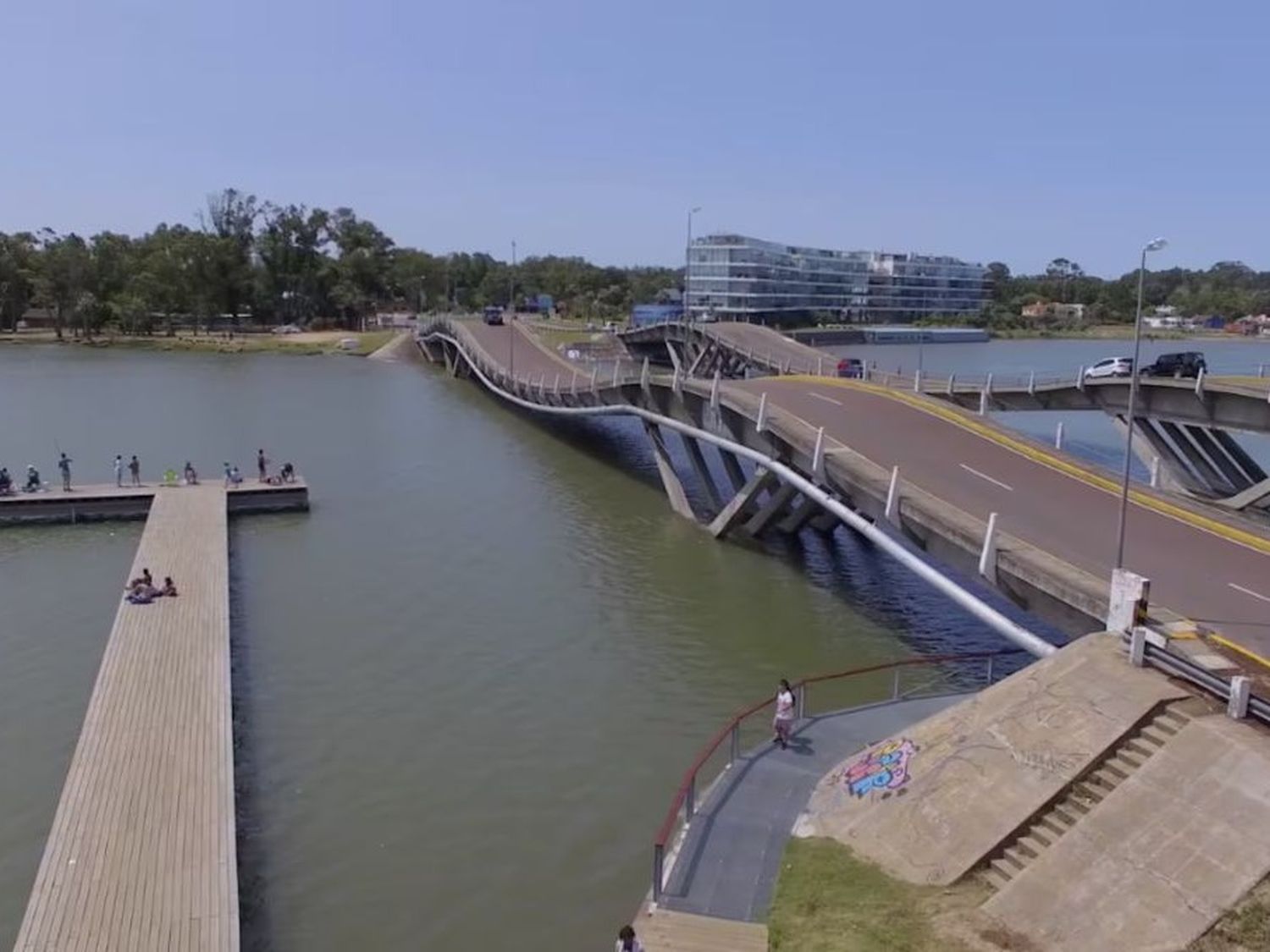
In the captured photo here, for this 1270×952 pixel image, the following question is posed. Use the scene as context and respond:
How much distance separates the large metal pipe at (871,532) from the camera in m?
19.2

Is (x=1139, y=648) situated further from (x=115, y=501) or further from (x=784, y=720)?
(x=115, y=501)

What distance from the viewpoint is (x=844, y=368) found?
54.3 metres

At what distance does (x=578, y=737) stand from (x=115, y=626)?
1132 centimetres

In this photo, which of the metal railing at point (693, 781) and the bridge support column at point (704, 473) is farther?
the bridge support column at point (704, 473)

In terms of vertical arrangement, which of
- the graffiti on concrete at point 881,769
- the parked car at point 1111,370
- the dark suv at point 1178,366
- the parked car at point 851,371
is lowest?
the graffiti on concrete at point 881,769

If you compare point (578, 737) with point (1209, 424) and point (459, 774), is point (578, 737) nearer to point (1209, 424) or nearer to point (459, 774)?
point (459, 774)

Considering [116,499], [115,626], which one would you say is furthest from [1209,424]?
[116,499]

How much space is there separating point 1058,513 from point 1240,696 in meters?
11.5

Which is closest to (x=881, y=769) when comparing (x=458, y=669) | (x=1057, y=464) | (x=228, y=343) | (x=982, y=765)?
(x=982, y=765)

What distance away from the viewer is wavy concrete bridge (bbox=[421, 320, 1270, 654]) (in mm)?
19344

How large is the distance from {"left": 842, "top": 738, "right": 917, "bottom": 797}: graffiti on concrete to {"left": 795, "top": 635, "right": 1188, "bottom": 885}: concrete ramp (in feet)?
0.06

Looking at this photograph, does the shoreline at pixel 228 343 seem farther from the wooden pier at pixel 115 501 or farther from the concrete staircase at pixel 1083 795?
the concrete staircase at pixel 1083 795

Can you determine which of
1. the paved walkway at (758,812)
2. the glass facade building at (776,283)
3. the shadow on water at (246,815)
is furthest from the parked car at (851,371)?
the glass facade building at (776,283)

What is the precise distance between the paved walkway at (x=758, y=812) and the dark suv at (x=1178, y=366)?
99.4 feet
